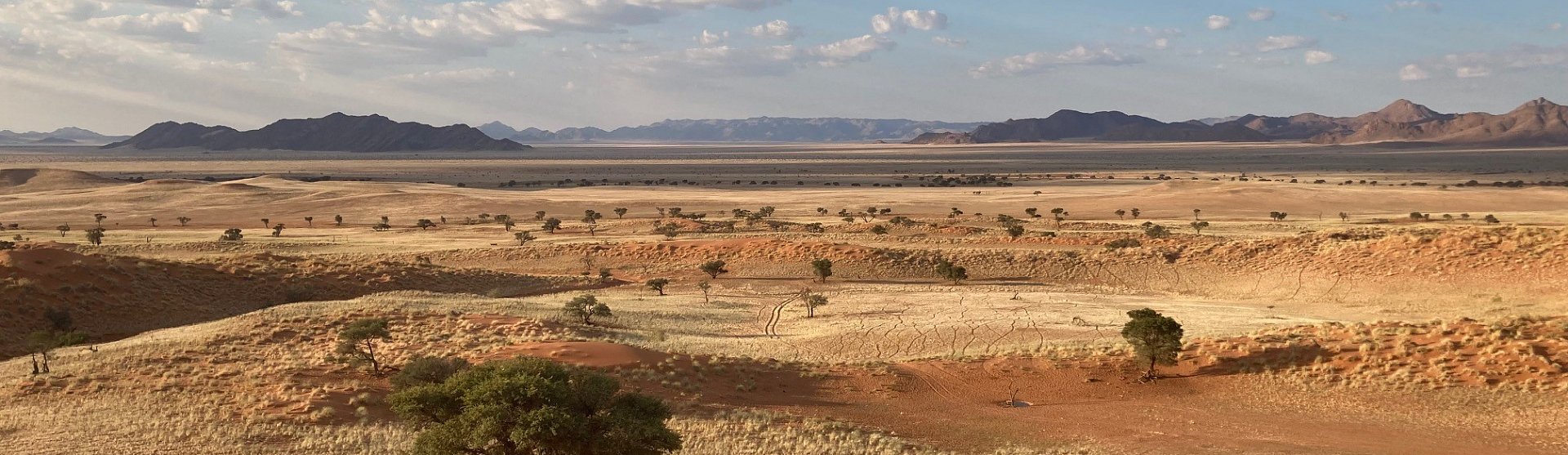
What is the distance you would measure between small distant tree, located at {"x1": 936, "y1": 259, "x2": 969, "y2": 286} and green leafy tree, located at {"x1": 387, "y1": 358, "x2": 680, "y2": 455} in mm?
25725

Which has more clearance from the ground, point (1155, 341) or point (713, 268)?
point (1155, 341)

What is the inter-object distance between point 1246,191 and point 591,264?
195ft

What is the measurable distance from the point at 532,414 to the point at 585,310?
→ 51.2 feet

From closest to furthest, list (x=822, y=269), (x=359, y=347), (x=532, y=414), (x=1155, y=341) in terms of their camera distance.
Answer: (x=532, y=414) < (x=1155, y=341) < (x=359, y=347) < (x=822, y=269)

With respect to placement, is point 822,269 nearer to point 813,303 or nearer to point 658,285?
point 658,285

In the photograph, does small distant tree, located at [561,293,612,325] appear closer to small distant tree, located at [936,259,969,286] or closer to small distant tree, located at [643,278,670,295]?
small distant tree, located at [643,278,670,295]

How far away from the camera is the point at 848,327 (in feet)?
90.8

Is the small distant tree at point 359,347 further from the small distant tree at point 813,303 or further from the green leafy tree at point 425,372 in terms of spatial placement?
the small distant tree at point 813,303

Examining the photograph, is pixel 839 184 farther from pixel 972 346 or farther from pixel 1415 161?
pixel 1415 161

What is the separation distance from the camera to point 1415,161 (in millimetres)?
158000

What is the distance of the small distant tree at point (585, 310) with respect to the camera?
27.2 metres

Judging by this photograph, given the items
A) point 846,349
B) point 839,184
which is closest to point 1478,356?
point 846,349

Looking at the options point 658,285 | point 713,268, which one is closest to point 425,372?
point 658,285

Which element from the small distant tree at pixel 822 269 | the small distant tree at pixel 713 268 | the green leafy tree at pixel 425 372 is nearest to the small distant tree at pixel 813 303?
the small distant tree at pixel 822 269
